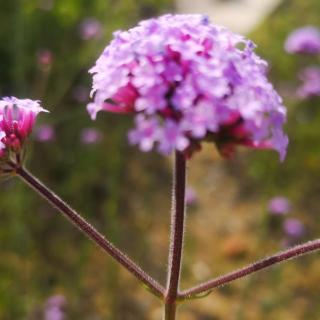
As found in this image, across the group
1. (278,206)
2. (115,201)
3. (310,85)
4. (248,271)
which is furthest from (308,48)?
(248,271)

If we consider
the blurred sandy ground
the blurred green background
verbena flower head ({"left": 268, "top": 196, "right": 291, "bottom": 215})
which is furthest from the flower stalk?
the blurred sandy ground

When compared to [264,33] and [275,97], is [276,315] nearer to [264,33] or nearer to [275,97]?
[275,97]

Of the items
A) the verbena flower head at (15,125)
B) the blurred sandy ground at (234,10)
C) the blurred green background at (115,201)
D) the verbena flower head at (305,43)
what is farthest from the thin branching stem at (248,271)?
the blurred sandy ground at (234,10)

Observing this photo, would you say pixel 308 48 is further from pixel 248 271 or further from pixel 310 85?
pixel 248 271

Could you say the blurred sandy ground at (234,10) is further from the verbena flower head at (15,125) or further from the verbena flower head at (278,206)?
the verbena flower head at (15,125)

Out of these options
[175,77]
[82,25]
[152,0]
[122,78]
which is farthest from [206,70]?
[152,0]
